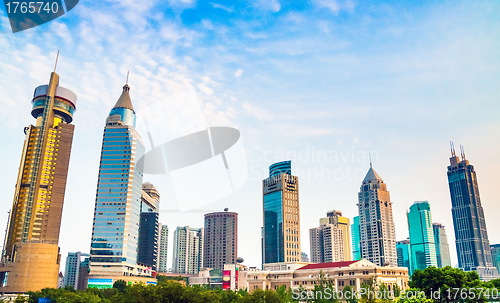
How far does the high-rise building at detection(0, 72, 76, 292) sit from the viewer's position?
127m

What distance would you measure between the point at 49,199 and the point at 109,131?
3193 centimetres

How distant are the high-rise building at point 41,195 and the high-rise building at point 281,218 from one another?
252 ft

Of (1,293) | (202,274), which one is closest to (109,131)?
(1,293)

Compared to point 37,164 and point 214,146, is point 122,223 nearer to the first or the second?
point 37,164

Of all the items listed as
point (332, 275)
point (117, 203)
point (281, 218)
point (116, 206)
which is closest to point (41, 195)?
point (116, 206)

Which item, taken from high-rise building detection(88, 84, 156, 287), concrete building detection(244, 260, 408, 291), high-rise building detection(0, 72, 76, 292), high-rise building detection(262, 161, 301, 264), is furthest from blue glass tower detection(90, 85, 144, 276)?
concrete building detection(244, 260, 408, 291)

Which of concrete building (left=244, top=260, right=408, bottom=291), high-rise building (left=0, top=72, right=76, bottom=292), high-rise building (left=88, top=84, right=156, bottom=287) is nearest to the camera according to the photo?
concrete building (left=244, top=260, right=408, bottom=291)

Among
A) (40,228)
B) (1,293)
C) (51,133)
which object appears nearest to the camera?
(1,293)

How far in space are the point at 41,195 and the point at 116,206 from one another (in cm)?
2587

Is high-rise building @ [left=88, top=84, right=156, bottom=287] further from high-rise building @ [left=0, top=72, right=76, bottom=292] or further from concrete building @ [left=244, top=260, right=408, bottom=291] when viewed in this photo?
concrete building @ [left=244, top=260, right=408, bottom=291]

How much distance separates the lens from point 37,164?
147625 mm

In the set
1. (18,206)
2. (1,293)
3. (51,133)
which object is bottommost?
(1,293)

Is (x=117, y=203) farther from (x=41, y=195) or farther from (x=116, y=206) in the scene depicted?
(x=41, y=195)

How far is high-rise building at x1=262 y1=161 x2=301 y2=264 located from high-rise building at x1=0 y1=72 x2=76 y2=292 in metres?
76.9
